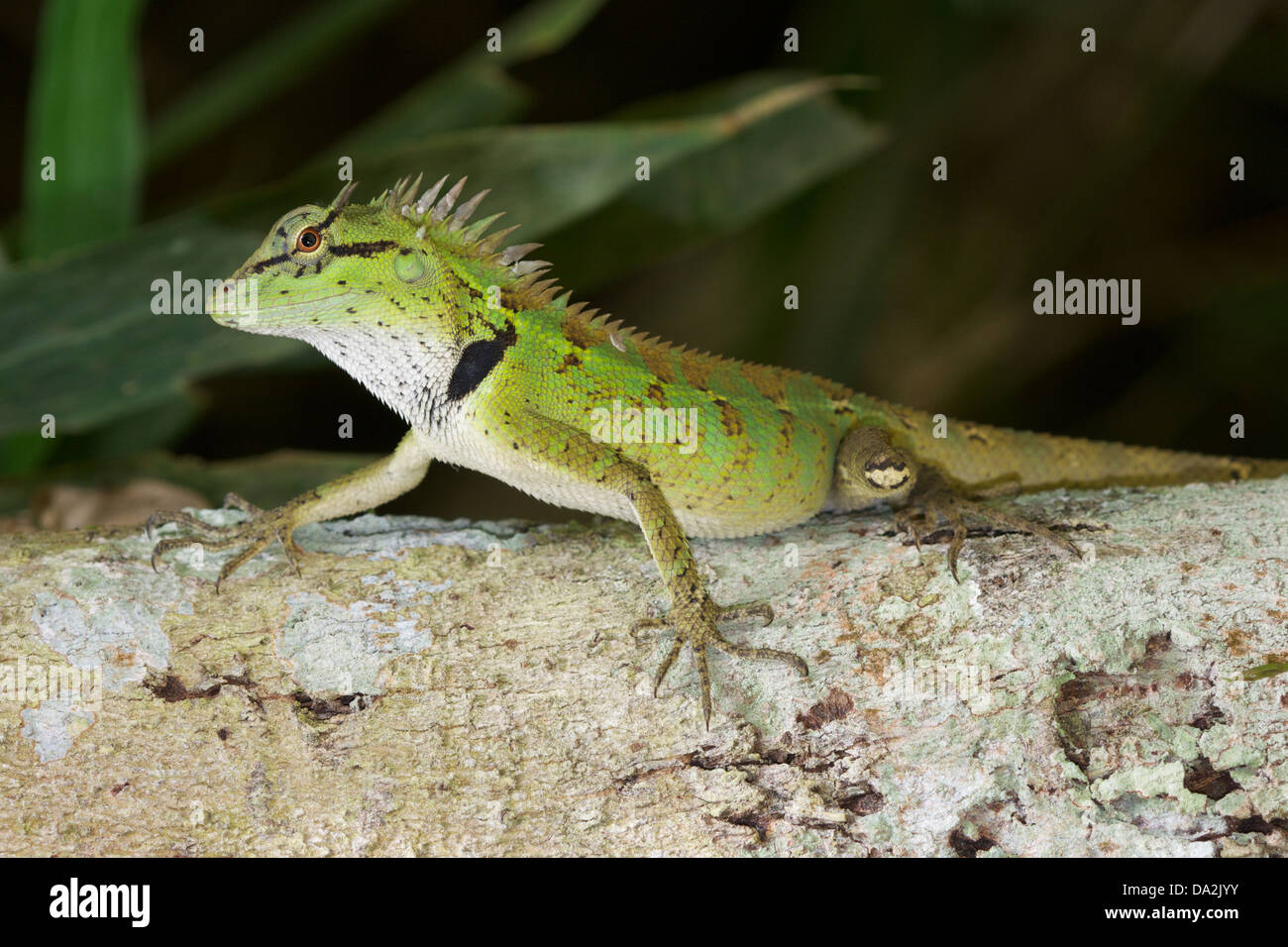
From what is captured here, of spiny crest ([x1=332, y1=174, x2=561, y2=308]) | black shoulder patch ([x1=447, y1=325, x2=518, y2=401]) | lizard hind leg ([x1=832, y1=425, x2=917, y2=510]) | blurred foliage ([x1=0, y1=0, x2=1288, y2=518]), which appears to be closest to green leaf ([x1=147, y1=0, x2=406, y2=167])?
blurred foliage ([x1=0, y1=0, x2=1288, y2=518])

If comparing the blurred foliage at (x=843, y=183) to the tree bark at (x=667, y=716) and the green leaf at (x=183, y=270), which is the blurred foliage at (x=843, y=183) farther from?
the tree bark at (x=667, y=716)

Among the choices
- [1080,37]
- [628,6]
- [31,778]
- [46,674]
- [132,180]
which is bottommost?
[31,778]

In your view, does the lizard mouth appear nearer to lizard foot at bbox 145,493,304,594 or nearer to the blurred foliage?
lizard foot at bbox 145,493,304,594

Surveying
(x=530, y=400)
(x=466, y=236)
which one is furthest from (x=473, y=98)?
(x=530, y=400)

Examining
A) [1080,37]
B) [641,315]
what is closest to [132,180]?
[641,315]

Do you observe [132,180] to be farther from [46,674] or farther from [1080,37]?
[1080,37]

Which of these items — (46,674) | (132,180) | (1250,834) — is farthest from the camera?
(132,180)

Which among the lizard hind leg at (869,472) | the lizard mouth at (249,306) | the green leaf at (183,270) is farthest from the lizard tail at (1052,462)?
the lizard mouth at (249,306)
